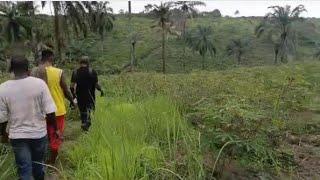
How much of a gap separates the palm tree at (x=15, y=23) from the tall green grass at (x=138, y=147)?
1556 inches

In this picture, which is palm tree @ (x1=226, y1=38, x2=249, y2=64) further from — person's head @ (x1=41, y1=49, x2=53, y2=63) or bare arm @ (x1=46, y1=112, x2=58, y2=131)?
bare arm @ (x1=46, y1=112, x2=58, y2=131)

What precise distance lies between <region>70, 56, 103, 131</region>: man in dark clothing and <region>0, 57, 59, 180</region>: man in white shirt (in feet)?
10.7

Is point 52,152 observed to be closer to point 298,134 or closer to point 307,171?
point 307,171

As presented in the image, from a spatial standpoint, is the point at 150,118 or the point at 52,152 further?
the point at 150,118

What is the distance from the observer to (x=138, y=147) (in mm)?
5027

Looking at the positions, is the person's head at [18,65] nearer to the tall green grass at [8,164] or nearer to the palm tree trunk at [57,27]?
the tall green grass at [8,164]

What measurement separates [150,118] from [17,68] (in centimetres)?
239

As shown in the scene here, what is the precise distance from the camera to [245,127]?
195 inches

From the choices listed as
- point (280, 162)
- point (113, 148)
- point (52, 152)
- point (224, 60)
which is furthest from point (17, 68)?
point (224, 60)

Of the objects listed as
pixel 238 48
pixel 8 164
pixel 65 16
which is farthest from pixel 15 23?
pixel 8 164

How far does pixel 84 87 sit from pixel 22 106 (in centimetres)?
351

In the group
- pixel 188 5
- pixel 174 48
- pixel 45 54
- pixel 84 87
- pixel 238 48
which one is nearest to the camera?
pixel 45 54

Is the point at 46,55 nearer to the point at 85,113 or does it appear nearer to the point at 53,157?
the point at 53,157

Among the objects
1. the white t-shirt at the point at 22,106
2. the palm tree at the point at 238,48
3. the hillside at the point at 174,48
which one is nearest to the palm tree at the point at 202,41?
the hillside at the point at 174,48
